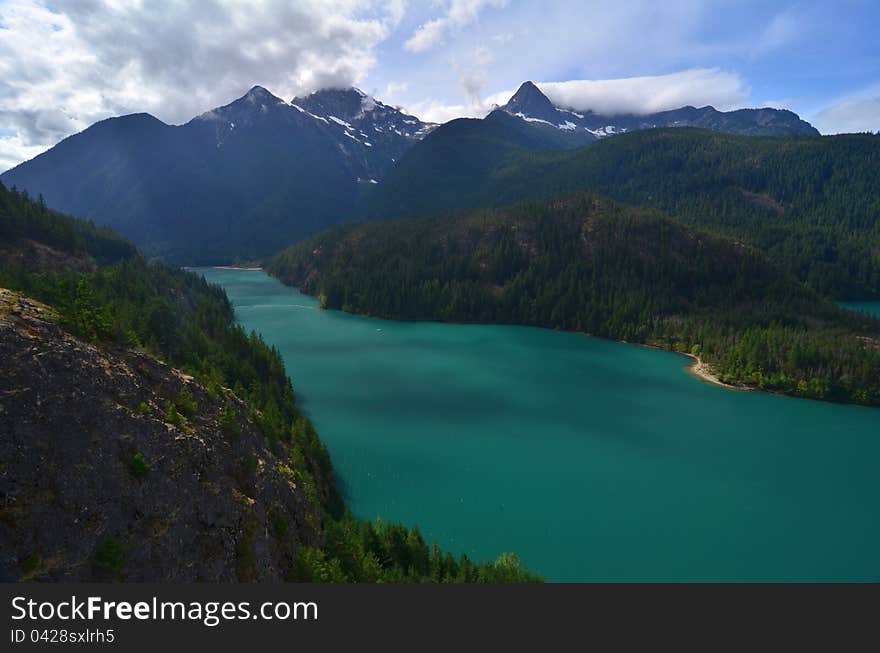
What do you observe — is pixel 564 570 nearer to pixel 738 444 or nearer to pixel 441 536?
pixel 441 536

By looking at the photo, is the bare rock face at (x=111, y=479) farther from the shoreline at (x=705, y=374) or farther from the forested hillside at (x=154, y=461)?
the shoreline at (x=705, y=374)

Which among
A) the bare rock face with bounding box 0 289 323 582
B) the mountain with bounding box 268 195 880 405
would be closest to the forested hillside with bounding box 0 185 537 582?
the bare rock face with bounding box 0 289 323 582

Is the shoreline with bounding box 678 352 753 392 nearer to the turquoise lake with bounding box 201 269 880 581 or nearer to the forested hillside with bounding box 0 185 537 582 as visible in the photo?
the turquoise lake with bounding box 201 269 880 581

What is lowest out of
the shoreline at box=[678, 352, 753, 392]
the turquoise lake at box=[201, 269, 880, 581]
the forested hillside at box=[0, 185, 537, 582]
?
the turquoise lake at box=[201, 269, 880, 581]

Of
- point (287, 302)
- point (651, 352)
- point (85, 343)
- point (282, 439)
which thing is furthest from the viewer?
point (287, 302)

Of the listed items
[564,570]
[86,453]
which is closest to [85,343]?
[86,453]

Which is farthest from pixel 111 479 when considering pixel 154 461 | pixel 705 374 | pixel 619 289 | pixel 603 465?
pixel 619 289
